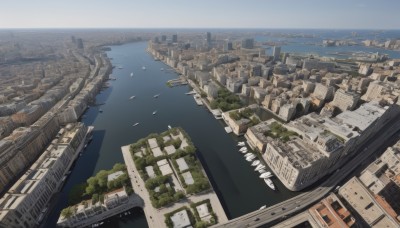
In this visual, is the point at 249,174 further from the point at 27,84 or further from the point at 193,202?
the point at 27,84

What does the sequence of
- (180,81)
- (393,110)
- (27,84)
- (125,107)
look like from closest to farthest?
(393,110) → (125,107) → (27,84) → (180,81)

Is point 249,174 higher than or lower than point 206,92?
lower

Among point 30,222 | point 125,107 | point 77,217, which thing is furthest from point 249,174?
point 125,107

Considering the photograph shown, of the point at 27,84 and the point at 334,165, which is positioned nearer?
the point at 334,165

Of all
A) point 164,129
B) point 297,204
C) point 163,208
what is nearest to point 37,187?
point 163,208

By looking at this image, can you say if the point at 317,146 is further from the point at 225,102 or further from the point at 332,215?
the point at 225,102

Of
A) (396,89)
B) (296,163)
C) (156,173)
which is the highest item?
(396,89)

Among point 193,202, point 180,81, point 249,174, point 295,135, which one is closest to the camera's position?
point 193,202

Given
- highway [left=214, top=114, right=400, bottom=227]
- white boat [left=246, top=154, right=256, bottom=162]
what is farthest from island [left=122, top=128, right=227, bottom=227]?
white boat [left=246, top=154, right=256, bottom=162]
